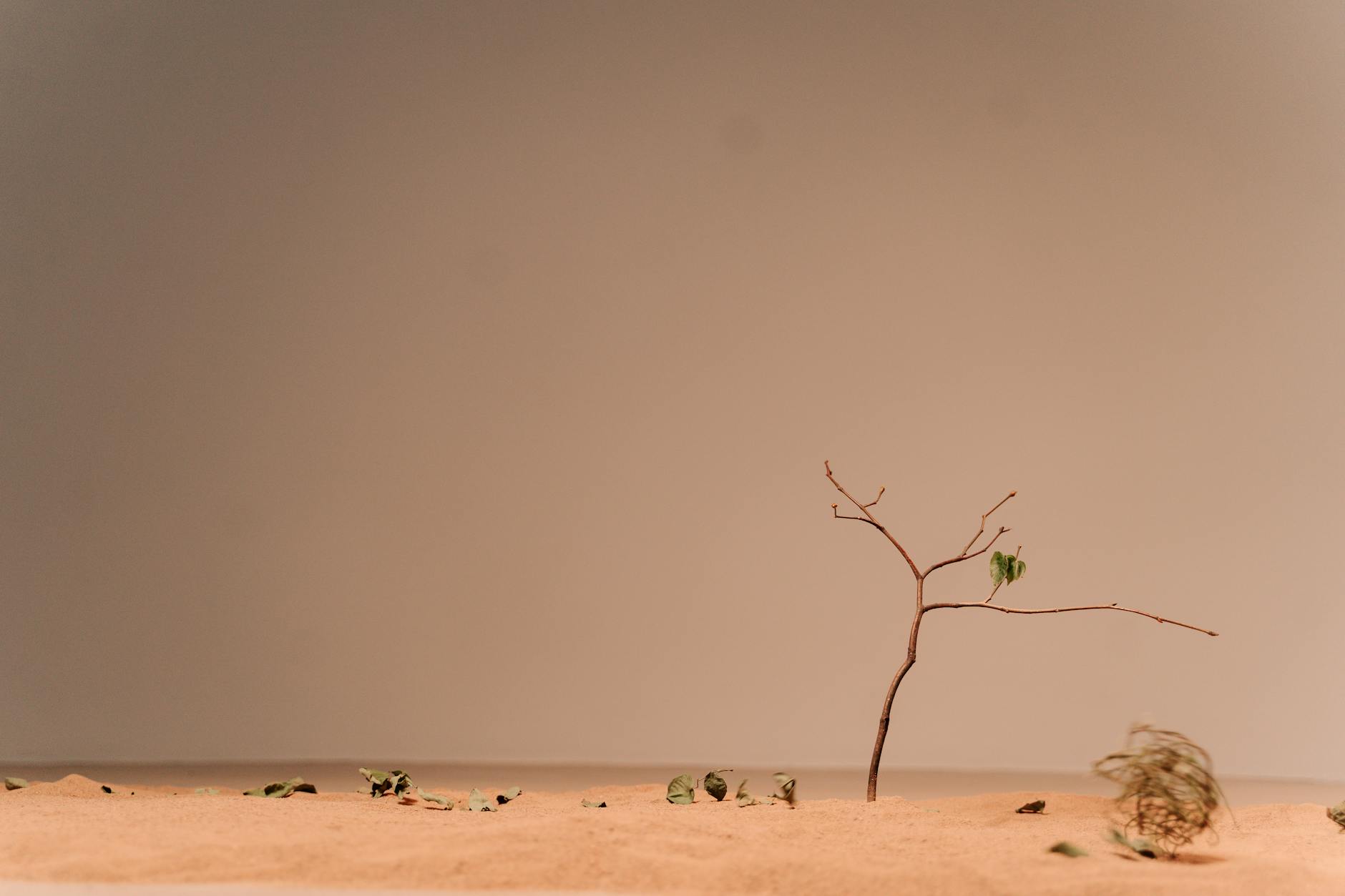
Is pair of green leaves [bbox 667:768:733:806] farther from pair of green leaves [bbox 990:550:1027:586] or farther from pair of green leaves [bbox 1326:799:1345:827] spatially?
pair of green leaves [bbox 1326:799:1345:827]

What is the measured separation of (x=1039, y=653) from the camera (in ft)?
7.06

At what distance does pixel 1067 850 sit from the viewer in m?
0.95

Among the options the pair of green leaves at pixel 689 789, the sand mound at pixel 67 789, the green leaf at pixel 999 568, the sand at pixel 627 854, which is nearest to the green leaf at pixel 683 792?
the pair of green leaves at pixel 689 789

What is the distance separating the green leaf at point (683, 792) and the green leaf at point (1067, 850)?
605 millimetres

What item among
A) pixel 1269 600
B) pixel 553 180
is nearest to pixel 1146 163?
pixel 1269 600

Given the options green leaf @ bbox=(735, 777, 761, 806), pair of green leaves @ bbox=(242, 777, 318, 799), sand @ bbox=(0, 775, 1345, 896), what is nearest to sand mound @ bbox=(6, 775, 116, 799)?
pair of green leaves @ bbox=(242, 777, 318, 799)

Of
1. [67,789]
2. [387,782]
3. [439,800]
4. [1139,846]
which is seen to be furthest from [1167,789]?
[67,789]

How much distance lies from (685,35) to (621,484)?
1104 mm

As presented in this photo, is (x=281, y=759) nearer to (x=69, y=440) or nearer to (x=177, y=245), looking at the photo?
(x=69, y=440)

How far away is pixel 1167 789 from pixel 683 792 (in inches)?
27.9

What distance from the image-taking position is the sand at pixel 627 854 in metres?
0.86

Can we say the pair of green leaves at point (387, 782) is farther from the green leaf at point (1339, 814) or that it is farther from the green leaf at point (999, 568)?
the green leaf at point (1339, 814)

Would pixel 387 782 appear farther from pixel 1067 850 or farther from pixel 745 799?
pixel 1067 850

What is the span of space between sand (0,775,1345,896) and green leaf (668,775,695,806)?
0.17 meters
